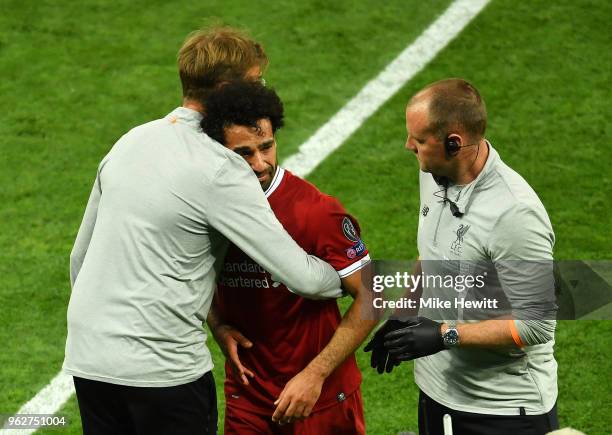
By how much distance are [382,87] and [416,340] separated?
15.3 feet

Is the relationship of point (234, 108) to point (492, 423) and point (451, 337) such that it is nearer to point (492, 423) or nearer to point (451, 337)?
point (451, 337)

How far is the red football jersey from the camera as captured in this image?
154 inches

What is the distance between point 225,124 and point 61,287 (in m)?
3.30

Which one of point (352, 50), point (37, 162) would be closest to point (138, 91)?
point (37, 162)

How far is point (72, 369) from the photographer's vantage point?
12.1 ft

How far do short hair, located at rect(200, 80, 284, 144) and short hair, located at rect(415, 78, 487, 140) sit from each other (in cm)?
59

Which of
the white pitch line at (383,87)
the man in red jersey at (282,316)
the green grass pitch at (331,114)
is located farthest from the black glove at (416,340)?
the white pitch line at (383,87)

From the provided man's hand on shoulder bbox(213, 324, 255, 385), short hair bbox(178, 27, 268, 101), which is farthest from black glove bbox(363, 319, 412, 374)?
short hair bbox(178, 27, 268, 101)

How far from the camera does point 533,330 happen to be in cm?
377

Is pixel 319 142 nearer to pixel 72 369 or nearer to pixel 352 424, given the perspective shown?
pixel 352 424

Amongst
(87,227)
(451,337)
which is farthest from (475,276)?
(87,227)

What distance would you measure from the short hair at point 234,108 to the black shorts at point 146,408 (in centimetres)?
85

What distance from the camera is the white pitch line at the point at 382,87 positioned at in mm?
7719

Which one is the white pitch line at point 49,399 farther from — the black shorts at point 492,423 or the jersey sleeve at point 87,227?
the black shorts at point 492,423
